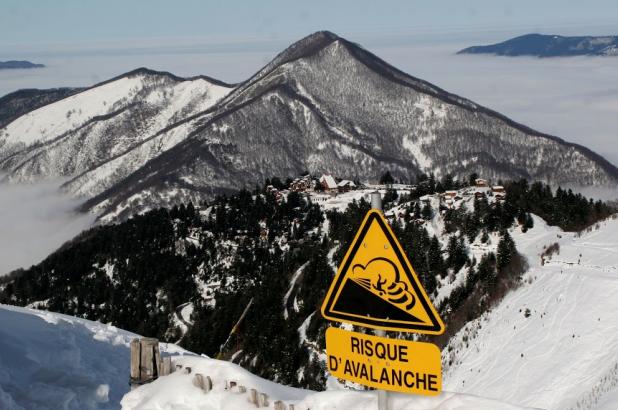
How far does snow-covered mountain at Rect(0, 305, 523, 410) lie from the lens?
35.8 feet

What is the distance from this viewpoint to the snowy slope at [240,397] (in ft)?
32.2

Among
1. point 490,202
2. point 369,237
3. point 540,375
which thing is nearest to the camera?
point 369,237

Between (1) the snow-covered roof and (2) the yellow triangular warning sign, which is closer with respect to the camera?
(2) the yellow triangular warning sign

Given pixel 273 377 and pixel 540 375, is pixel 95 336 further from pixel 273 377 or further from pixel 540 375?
pixel 273 377

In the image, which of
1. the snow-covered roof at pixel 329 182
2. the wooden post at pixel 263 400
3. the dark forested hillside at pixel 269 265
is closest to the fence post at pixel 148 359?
the wooden post at pixel 263 400

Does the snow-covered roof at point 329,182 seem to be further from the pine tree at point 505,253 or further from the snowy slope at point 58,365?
the snowy slope at point 58,365

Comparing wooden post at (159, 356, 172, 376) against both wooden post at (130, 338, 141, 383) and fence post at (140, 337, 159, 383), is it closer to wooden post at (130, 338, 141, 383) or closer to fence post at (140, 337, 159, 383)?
fence post at (140, 337, 159, 383)

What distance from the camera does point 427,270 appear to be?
76.4 m

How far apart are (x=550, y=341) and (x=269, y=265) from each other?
8860 cm

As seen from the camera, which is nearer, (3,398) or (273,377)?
(3,398)

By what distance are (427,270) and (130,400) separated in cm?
6548

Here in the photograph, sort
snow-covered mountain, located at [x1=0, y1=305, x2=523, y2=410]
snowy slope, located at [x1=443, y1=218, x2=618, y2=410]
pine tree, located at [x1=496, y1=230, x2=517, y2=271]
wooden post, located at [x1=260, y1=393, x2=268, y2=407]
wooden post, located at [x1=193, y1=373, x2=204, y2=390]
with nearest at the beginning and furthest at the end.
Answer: snow-covered mountain, located at [x1=0, y1=305, x2=523, y2=410] < wooden post, located at [x1=260, y1=393, x2=268, y2=407] < wooden post, located at [x1=193, y1=373, x2=204, y2=390] < snowy slope, located at [x1=443, y1=218, x2=618, y2=410] < pine tree, located at [x1=496, y1=230, x2=517, y2=271]

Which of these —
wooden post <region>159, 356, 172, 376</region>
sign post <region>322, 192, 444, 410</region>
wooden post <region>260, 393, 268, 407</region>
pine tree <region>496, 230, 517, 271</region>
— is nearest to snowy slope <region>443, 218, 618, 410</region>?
pine tree <region>496, 230, 517, 271</region>

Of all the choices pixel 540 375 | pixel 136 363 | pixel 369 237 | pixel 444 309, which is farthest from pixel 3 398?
pixel 444 309
